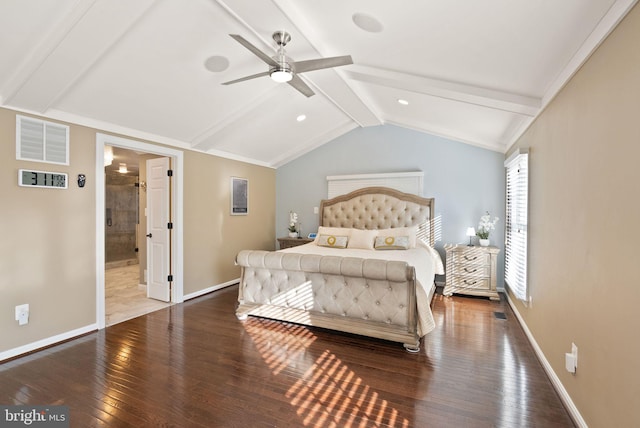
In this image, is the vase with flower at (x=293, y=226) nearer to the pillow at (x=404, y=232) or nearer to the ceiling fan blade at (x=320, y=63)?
the pillow at (x=404, y=232)

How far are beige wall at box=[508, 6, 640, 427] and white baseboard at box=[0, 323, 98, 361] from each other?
175 inches

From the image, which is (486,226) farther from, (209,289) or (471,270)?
(209,289)

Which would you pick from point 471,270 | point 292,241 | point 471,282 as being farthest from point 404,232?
point 292,241

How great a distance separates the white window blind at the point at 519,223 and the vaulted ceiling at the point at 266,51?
448 mm

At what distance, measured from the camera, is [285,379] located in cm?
246

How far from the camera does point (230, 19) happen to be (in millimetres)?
2572

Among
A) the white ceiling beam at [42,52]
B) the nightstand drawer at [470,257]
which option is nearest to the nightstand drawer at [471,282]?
the nightstand drawer at [470,257]

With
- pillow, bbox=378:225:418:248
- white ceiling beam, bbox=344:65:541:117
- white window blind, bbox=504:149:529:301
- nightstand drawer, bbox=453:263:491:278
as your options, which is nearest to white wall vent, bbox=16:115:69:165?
white ceiling beam, bbox=344:65:541:117

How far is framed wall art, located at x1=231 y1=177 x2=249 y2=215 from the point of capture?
5559mm

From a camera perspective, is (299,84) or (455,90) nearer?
(299,84)

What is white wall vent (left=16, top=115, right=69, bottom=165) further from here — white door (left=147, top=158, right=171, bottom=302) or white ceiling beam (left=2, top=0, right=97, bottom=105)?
white door (left=147, top=158, right=171, bottom=302)

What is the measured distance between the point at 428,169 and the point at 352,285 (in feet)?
10.1

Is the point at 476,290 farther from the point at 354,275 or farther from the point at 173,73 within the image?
the point at 173,73

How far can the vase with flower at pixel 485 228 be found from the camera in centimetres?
475
